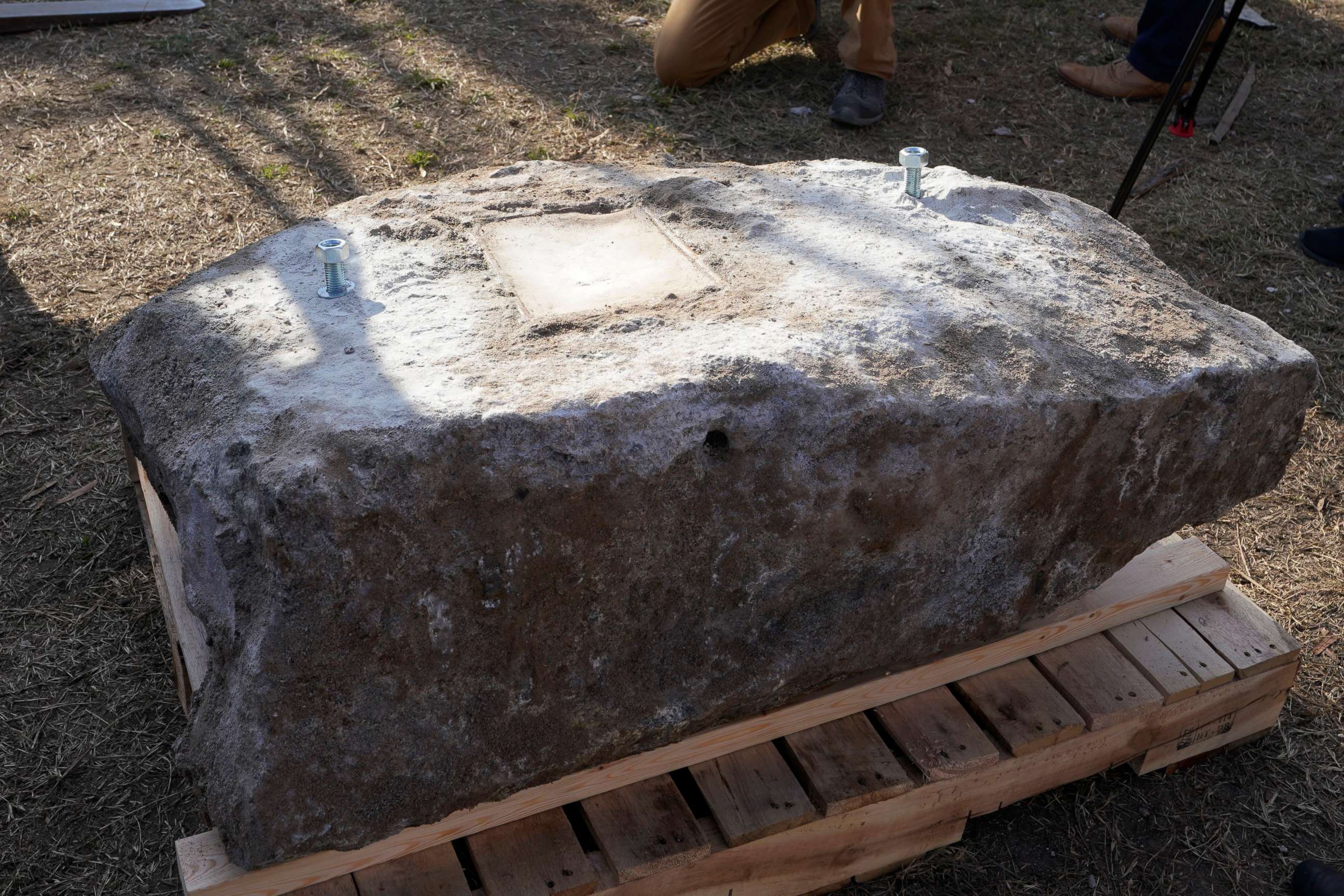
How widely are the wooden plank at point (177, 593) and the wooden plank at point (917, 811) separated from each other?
814 millimetres

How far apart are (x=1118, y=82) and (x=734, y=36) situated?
5.41 feet

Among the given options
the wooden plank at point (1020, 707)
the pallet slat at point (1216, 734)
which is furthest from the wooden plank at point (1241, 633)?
the wooden plank at point (1020, 707)

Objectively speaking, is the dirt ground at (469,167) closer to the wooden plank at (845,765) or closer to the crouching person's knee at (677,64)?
the crouching person's knee at (677,64)

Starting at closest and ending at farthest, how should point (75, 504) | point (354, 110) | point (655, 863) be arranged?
point (655, 863) → point (75, 504) → point (354, 110)

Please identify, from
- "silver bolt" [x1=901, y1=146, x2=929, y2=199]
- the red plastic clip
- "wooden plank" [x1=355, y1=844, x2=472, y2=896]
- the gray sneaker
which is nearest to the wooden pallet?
"wooden plank" [x1=355, y1=844, x2=472, y2=896]

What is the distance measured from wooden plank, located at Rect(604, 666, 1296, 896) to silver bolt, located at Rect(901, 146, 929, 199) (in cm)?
113

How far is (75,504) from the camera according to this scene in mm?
2885

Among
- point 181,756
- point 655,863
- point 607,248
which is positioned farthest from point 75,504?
point 655,863

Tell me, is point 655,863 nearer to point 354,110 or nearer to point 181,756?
point 181,756

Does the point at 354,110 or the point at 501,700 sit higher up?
the point at 501,700

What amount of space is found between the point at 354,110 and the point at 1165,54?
3.26 meters

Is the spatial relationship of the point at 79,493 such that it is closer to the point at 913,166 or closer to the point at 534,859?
the point at 534,859

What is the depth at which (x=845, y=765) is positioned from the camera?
2033 millimetres

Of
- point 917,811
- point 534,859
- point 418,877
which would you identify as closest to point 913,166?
→ point 917,811
